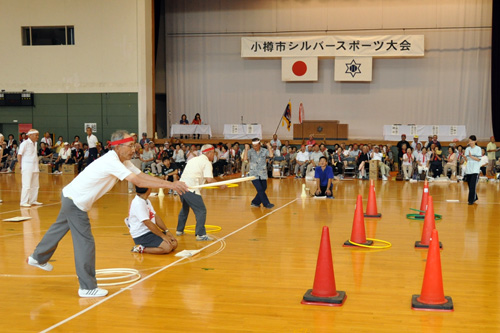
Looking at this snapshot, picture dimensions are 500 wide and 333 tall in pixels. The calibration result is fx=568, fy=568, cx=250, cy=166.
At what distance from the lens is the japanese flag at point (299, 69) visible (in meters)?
31.7

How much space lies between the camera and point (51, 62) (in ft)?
101

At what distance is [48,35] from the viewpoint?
31.0 meters

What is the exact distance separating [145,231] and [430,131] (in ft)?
72.4

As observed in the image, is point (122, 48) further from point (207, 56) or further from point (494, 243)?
point (494, 243)

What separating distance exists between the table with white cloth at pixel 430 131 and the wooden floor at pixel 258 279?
49.1ft

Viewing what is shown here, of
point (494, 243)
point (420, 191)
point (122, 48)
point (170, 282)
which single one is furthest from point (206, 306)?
point (122, 48)

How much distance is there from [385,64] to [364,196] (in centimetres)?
1595

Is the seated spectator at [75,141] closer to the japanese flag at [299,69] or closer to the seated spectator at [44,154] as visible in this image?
the seated spectator at [44,154]

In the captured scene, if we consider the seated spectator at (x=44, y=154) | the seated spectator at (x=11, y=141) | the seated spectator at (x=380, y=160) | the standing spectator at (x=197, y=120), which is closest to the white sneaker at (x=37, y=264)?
the seated spectator at (x=380, y=160)

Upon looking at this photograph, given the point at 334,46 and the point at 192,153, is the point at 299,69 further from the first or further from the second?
the point at 192,153

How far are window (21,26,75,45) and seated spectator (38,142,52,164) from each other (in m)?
6.09

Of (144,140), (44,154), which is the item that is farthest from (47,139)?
(144,140)

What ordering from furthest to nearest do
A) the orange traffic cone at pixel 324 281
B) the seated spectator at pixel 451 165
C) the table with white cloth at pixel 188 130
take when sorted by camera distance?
the table with white cloth at pixel 188 130, the seated spectator at pixel 451 165, the orange traffic cone at pixel 324 281

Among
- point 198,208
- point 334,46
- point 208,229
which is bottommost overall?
point 208,229
